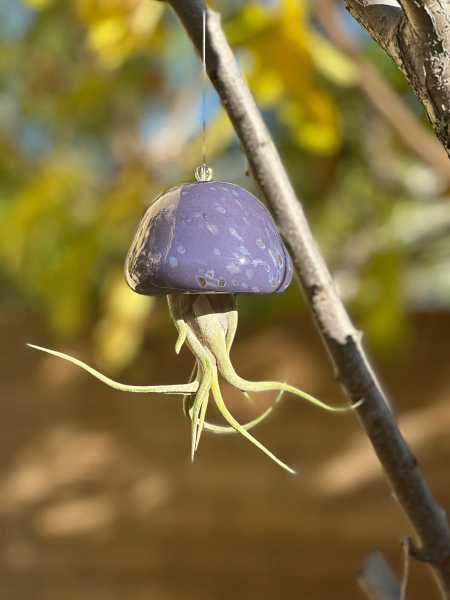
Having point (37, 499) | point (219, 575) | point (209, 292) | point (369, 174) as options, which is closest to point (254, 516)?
point (219, 575)

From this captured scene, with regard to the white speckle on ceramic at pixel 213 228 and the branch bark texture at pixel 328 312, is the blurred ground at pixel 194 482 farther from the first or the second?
the white speckle on ceramic at pixel 213 228

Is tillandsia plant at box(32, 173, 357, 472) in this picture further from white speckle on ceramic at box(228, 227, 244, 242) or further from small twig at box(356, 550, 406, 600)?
small twig at box(356, 550, 406, 600)

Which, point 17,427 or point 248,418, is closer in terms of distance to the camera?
point 248,418

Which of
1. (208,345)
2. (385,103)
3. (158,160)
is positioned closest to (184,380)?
(158,160)

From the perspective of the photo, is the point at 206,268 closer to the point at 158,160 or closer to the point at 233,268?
the point at 233,268

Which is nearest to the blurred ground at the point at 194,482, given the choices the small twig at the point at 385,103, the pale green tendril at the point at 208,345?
the small twig at the point at 385,103

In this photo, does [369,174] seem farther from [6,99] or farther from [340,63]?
[6,99]
